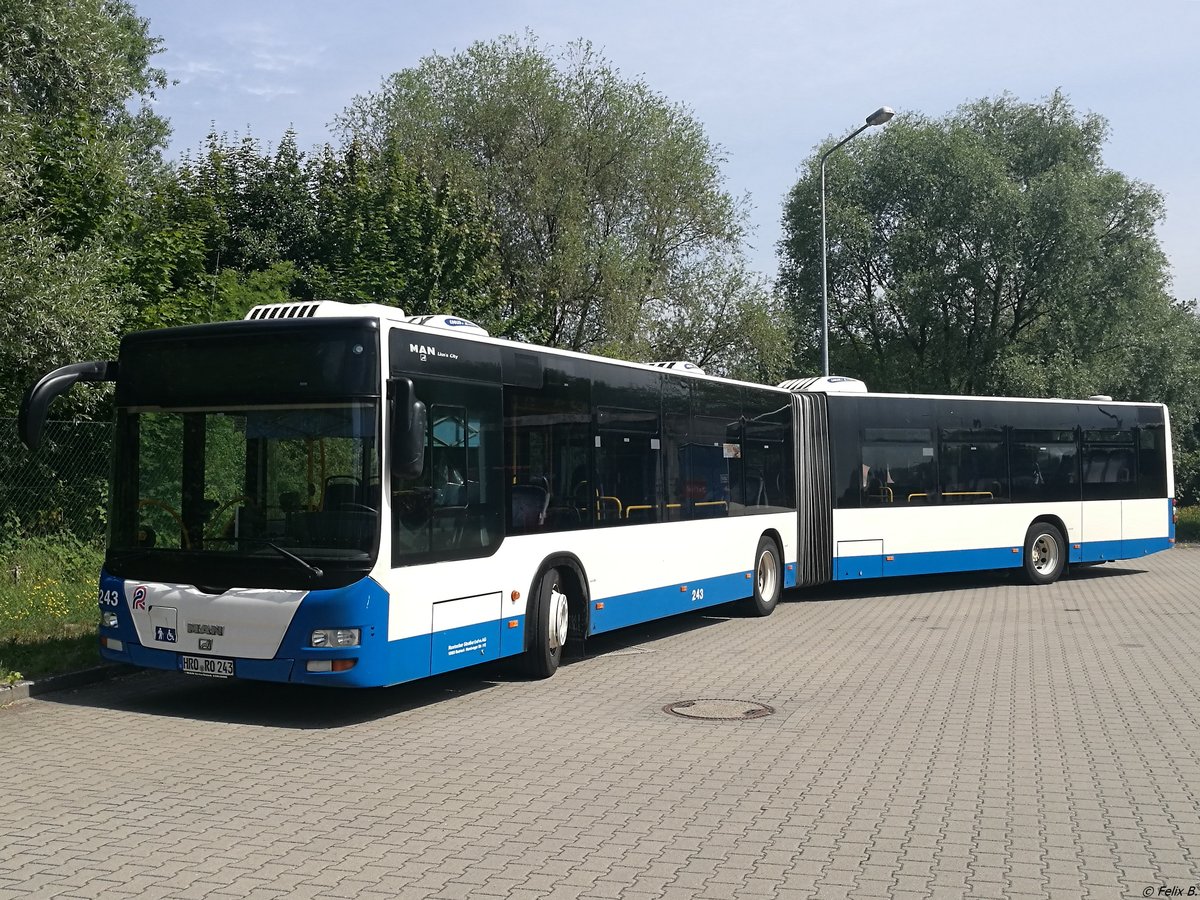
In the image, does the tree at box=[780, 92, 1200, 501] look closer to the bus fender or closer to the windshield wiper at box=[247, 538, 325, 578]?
the bus fender

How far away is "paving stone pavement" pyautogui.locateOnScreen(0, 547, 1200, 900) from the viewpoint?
18.4ft

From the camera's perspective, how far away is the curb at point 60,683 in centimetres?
982

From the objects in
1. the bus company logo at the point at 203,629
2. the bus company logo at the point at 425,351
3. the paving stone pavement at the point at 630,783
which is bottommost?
the paving stone pavement at the point at 630,783

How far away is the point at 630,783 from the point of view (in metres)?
7.40

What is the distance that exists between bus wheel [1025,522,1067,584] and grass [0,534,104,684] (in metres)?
14.1

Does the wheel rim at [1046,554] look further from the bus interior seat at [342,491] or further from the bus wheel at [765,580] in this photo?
the bus interior seat at [342,491]

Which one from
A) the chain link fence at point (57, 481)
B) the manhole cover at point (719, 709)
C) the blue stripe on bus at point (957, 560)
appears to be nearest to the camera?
the manhole cover at point (719, 709)

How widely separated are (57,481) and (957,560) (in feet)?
42.4

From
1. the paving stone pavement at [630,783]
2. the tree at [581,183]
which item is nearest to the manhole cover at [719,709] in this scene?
the paving stone pavement at [630,783]

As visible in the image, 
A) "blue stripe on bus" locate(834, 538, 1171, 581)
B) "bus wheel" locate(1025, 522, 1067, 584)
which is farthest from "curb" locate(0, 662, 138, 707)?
"bus wheel" locate(1025, 522, 1067, 584)

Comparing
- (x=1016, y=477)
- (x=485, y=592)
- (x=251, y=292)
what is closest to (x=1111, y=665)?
(x=485, y=592)

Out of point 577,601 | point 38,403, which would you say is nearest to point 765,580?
point 577,601

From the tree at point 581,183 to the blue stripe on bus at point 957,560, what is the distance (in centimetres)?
1148

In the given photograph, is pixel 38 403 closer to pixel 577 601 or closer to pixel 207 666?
pixel 207 666
